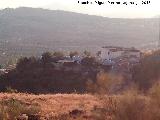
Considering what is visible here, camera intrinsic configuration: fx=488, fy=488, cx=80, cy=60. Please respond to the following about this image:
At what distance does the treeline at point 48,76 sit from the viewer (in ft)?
177

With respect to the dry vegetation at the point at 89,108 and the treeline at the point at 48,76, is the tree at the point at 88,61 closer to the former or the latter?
the treeline at the point at 48,76

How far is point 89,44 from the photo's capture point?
171500 mm

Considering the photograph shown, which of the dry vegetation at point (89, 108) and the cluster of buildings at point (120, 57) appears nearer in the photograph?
the dry vegetation at point (89, 108)

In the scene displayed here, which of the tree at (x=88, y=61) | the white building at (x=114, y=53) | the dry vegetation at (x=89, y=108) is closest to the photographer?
the dry vegetation at (x=89, y=108)

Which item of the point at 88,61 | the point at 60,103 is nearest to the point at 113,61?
the point at 88,61

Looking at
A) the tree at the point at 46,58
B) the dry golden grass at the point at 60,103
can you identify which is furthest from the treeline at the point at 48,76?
the dry golden grass at the point at 60,103

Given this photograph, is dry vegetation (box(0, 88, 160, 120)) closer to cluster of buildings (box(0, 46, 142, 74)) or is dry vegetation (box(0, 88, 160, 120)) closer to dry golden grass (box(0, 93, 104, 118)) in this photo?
dry golden grass (box(0, 93, 104, 118))

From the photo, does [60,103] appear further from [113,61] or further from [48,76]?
[113,61]

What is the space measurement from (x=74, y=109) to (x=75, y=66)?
32811 millimetres

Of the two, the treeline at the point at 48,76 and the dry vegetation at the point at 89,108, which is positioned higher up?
the dry vegetation at the point at 89,108

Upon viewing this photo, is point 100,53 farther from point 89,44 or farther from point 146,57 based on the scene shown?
point 89,44

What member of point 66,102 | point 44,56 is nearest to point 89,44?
point 44,56

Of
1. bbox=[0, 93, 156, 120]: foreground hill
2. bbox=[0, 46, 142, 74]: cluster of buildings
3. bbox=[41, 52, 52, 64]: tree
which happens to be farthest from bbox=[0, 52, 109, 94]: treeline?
bbox=[0, 93, 156, 120]: foreground hill

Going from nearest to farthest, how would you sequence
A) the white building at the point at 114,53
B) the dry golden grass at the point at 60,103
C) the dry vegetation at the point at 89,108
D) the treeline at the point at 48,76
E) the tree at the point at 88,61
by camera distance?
the dry vegetation at the point at 89,108
the dry golden grass at the point at 60,103
the treeline at the point at 48,76
the tree at the point at 88,61
the white building at the point at 114,53
